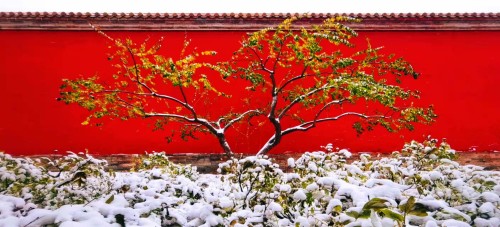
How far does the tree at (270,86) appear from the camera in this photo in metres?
6.53

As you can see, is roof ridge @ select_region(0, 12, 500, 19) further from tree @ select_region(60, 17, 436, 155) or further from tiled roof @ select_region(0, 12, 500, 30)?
tree @ select_region(60, 17, 436, 155)

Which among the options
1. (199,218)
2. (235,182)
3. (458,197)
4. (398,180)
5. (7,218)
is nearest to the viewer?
(7,218)

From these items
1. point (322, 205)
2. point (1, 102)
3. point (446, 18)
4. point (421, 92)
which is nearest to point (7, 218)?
point (322, 205)

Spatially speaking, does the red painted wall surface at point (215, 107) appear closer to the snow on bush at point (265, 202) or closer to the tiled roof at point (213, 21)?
the tiled roof at point (213, 21)

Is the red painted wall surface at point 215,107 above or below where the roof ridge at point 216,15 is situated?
below

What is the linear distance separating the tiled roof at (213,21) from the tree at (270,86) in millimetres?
501

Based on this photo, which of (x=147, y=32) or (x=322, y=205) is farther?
(x=147, y=32)

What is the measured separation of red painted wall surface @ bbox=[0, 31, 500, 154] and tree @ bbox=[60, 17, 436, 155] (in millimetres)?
387

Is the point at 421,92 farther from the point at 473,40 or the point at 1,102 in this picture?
the point at 1,102

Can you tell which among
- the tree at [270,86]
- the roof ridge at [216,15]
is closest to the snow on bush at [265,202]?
the tree at [270,86]

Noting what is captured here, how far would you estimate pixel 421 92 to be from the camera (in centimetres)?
852

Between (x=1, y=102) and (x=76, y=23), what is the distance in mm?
2430

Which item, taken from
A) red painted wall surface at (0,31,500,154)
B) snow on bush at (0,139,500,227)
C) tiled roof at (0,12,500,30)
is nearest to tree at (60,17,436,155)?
red painted wall surface at (0,31,500,154)

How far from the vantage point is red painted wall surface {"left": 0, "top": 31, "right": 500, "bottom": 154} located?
8305 millimetres
